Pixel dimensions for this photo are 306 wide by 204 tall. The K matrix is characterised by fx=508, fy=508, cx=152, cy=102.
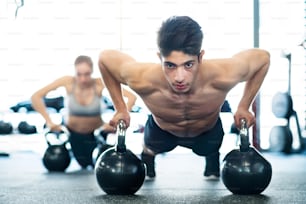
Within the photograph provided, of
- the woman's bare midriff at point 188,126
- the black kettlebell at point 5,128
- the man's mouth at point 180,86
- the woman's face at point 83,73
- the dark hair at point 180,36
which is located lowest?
the black kettlebell at point 5,128

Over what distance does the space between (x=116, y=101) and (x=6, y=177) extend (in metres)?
1.04

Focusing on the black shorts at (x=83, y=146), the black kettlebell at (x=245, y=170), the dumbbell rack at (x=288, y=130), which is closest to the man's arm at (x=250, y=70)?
the black kettlebell at (x=245, y=170)

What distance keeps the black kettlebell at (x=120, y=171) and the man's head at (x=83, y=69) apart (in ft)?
4.47

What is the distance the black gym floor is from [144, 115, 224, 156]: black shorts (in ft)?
0.54

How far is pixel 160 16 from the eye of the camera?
4.04 m

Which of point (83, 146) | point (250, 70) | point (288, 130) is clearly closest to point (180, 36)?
point (250, 70)

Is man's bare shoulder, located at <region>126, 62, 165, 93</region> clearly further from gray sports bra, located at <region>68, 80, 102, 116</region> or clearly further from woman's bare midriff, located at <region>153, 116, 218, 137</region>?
gray sports bra, located at <region>68, 80, 102, 116</region>

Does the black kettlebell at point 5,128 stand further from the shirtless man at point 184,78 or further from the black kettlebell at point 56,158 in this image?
the shirtless man at point 184,78

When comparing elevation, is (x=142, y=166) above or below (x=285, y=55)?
below

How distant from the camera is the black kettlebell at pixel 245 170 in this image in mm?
1700

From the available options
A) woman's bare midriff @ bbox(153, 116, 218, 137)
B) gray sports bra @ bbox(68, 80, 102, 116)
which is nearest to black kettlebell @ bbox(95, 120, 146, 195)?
woman's bare midriff @ bbox(153, 116, 218, 137)

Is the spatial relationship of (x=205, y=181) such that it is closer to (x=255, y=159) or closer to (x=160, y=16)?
(x=255, y=159)

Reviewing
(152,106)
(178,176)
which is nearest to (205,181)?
(178,176)

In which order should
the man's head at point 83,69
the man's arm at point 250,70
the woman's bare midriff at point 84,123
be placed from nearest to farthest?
the man's arm at point 250,70 → the man's head at point 83,69 → the woman's bare midriff at point 84,123
